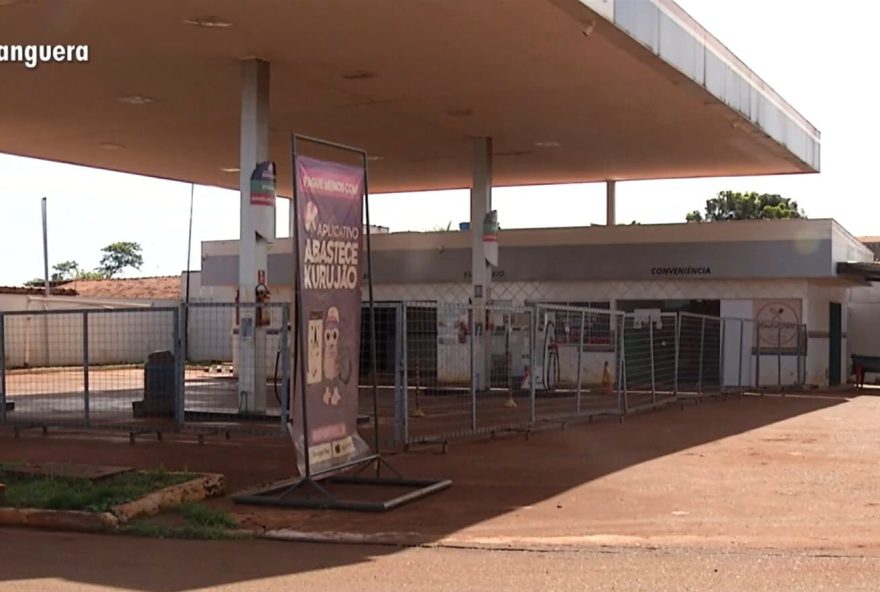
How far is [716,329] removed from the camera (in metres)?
25.9

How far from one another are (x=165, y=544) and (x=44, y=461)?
509 centimetres

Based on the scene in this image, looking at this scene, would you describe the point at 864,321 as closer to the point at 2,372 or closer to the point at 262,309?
the point at 262,309

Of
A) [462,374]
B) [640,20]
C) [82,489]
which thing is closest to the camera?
[82,489]

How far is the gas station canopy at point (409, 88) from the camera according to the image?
15.5 metres

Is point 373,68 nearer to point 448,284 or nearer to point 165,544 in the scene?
→ point 165,544

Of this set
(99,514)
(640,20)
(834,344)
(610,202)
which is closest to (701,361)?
(610,202)

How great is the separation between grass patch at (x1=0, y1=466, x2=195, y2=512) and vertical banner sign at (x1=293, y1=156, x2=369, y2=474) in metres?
1.49

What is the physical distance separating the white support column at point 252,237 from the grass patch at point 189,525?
7264mm

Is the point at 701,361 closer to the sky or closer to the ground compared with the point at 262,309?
closer to the ground

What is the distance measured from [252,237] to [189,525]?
878cm

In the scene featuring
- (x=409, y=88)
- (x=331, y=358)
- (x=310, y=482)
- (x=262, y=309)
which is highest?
(x=409, y=88)

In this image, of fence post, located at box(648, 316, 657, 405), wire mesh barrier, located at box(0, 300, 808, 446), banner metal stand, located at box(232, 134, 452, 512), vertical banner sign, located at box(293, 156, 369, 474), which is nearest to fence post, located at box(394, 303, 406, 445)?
wire mesh barrier, located at box(0, 300, 808, 446)

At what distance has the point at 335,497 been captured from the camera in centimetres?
1062

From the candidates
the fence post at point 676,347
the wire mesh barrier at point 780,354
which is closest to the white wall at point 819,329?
the wire mesh barrier at point 780,354
